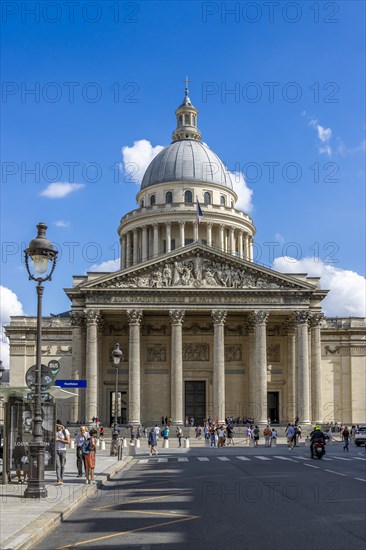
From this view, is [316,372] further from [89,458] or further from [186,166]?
[89,458]

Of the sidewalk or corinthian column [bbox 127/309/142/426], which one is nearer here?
the sidewalk

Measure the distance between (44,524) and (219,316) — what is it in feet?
199

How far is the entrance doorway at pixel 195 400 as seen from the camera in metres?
82.2

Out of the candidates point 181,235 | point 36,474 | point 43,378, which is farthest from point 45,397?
point 181,235

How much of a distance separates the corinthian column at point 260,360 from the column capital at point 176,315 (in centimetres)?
692

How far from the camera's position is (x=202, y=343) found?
3278 inches

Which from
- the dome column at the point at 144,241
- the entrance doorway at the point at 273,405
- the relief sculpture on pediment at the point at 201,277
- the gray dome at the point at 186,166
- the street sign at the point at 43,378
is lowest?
the entrance doorway at the point at 273,405

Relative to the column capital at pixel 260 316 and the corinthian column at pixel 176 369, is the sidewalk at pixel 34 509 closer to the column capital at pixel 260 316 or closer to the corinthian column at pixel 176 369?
the corinthian column at pixel 176 369

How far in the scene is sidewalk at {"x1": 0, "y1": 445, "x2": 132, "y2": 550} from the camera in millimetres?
14023

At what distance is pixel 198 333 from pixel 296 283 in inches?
495

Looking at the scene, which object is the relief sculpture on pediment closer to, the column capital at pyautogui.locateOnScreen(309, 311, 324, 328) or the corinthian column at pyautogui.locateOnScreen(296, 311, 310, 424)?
the corinthian column at pyautogui.locateOnScreen(296, 311, 310, 424)

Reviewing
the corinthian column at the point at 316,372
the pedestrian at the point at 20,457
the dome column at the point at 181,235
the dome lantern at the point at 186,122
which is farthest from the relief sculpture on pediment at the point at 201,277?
the pedestrian at the point at 20,457

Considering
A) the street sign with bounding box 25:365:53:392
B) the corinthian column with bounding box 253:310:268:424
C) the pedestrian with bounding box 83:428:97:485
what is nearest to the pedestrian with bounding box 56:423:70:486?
the pedestrian with bounding box 83:428:97:485

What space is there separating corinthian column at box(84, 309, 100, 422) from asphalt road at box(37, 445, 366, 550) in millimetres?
45748
